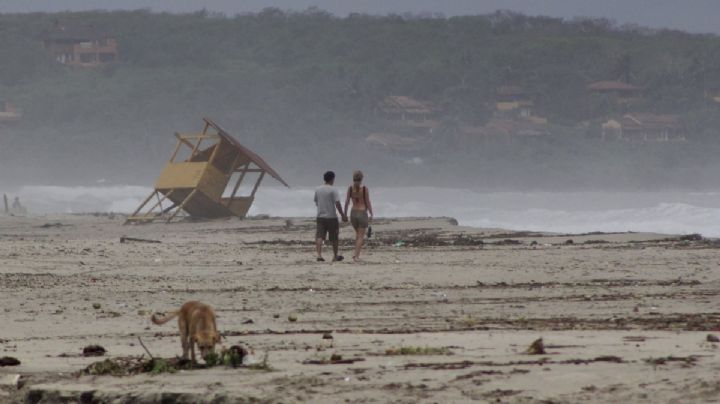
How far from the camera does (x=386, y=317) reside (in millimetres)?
11219

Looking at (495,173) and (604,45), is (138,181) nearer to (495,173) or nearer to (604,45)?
(495,173)

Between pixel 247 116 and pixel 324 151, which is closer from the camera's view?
pixel 324 151

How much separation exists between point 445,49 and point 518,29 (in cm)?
907

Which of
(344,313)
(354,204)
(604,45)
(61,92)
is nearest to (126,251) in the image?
(354,204)

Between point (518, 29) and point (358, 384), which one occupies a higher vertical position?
point (518, 29)

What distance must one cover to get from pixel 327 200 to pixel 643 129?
108m

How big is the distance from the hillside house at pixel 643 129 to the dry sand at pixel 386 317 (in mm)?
101985

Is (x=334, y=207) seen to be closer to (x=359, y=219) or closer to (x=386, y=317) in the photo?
(x=359, y=219)

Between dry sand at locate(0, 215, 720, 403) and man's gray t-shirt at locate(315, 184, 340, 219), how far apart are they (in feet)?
1.97

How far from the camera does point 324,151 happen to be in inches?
4599

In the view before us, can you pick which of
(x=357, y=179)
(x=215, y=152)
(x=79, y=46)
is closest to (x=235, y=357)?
(x=357, y=179)

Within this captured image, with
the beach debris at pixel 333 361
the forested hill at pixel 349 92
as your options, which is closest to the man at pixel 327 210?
the beach debris at pixel 333 361

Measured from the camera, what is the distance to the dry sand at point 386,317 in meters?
7.41

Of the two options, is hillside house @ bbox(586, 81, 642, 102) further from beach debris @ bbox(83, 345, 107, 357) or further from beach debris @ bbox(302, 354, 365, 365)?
beach debris @ bbox(302, 354, 365, 365)
